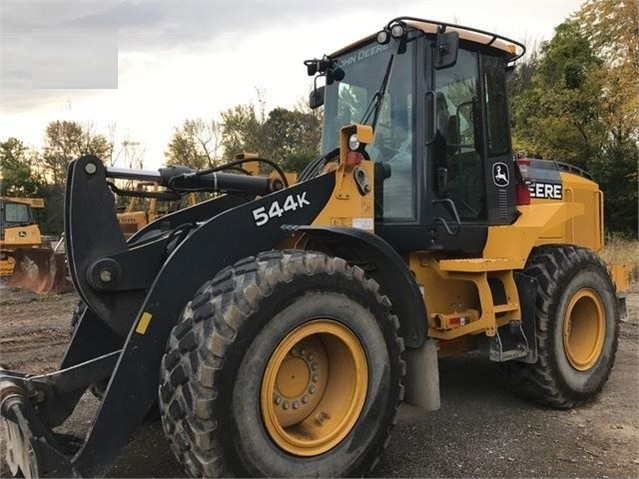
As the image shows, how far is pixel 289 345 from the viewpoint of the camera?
302cm

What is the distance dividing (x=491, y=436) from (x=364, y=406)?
1.33m

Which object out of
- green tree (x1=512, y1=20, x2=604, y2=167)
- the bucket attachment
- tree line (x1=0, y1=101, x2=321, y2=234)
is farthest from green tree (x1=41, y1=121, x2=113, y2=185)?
green tree (x1=512, y1=20, x2=604, y2=167)

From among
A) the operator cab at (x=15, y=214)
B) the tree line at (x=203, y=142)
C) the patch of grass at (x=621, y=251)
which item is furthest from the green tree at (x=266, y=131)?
the patch of grass at (x=621, y=251)

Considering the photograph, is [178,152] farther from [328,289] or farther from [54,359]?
[328,289]

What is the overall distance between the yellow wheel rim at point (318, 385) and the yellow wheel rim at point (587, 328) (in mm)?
2491

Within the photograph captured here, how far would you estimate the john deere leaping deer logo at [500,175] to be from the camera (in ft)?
15.4

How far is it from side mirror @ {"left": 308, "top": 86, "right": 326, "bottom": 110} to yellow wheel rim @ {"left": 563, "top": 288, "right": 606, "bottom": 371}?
2731 mm

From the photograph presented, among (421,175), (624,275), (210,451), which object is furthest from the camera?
(624,275)

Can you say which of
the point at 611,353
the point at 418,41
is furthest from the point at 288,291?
the point at 611,353

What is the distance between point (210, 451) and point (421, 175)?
7.70 feet

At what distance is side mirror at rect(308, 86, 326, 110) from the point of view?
5.11 m

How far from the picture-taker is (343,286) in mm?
3189

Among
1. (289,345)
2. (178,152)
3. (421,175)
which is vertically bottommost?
(289,345)

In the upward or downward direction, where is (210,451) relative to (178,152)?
downward
